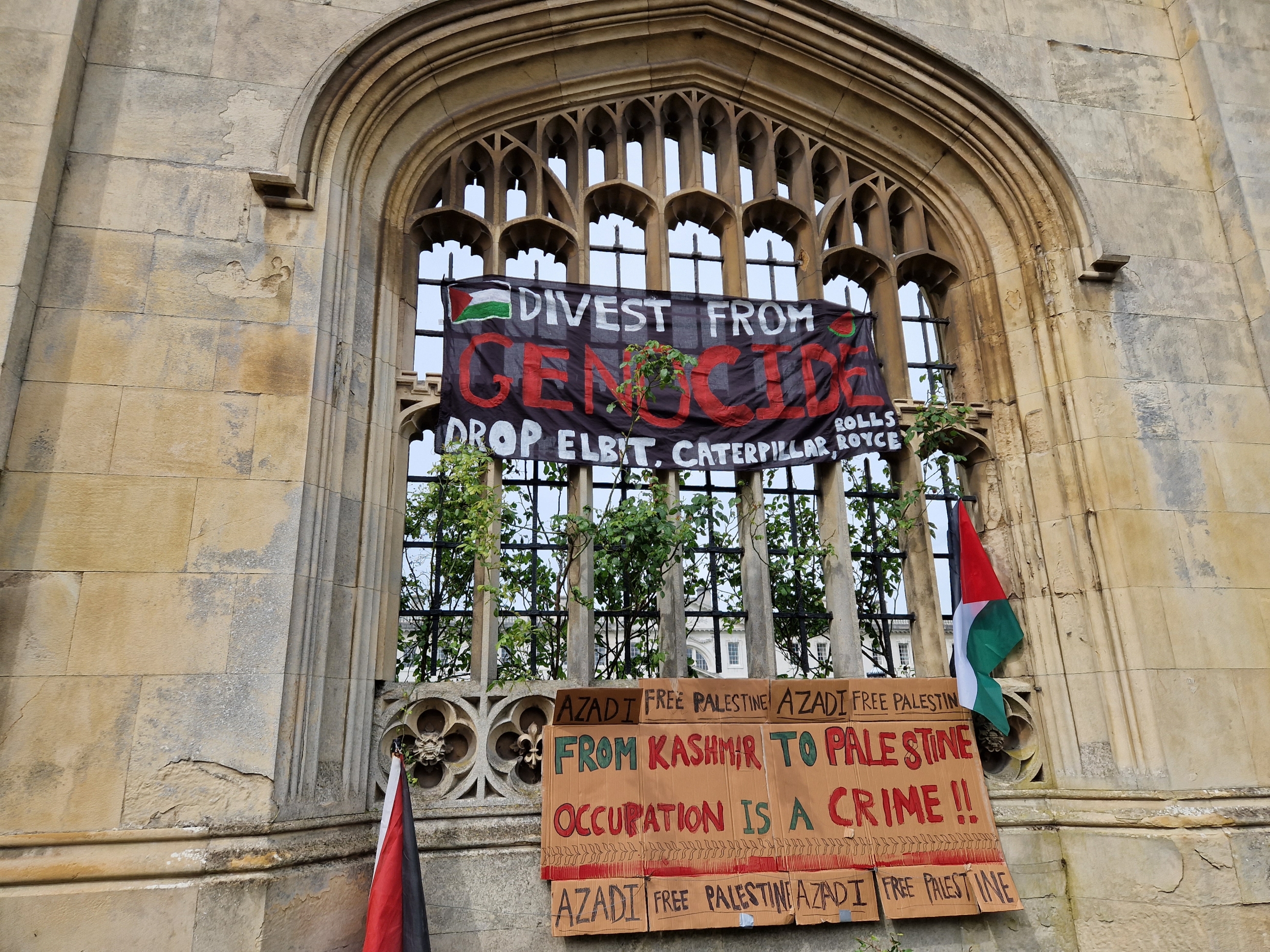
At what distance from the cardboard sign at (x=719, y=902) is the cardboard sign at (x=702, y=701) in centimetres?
92

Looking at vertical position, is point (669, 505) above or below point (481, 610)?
above

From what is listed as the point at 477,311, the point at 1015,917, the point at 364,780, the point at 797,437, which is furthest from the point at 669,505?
the point at 1015,917

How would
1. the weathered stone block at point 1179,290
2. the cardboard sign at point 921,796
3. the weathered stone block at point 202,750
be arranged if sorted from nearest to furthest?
the weathered stone block at point 202,750
the cardboard sign at point 921,796
the weathered stone block at point 1179,290

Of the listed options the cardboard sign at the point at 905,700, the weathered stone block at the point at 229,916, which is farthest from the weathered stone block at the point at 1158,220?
Answer: the weathered stone block at the point at 229,916

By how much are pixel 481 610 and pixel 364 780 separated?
1.26 meters

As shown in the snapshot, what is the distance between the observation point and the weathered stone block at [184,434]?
17.3 ft

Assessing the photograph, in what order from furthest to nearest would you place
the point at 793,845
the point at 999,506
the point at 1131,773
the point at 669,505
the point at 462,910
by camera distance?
the point at 999,506
the point at 669,505
the point at 1131,773
the point at 793,845
the point at 462,910

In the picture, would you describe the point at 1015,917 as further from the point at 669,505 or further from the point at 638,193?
the point at 638,193

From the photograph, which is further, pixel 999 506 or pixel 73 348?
pixel 999 506

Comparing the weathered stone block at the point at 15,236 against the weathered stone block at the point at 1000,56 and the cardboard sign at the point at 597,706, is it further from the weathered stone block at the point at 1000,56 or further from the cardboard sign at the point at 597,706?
the weathered stone block at the point at 1000,56

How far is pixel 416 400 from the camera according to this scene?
21.0 feet

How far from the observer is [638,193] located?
7.41m

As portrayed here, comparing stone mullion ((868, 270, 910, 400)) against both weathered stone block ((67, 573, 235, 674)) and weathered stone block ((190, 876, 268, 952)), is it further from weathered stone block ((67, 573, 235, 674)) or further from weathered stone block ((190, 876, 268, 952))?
weathered stone block ((190, 876, 268, 952))

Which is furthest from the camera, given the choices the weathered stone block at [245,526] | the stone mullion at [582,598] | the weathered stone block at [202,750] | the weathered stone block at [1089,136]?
the weathered stone block at [1089,136]
